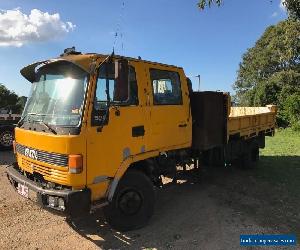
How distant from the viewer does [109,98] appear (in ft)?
17.2

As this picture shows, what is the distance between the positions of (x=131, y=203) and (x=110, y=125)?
135 centimetres

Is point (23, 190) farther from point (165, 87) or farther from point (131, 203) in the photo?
point (165, 87)

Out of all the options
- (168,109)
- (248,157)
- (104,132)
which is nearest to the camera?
(104,132)

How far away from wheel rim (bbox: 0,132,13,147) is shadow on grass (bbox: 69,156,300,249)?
7.89m

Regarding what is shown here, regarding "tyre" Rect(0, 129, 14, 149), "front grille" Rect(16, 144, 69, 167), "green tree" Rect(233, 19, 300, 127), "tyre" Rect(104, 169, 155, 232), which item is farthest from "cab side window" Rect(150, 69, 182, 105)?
"green tree" Rect(233, 19, 300, 127)

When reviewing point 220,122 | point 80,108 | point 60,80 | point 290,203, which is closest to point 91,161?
point 80,108

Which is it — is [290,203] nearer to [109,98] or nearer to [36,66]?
[109,98]

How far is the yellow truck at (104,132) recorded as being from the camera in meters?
4.99

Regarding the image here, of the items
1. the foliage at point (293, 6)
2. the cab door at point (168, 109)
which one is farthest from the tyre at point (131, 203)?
the foliage at point (293, 6)

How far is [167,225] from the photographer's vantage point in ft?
20.1

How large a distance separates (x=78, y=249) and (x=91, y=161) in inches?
52.1

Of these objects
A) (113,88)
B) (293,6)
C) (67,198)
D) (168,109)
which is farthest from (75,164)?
(293,6)

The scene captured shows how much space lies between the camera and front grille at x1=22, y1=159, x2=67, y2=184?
16.5 ft

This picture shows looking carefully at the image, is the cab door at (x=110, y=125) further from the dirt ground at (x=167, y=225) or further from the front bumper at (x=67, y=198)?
the dirt ground at (x=167, y=225)
